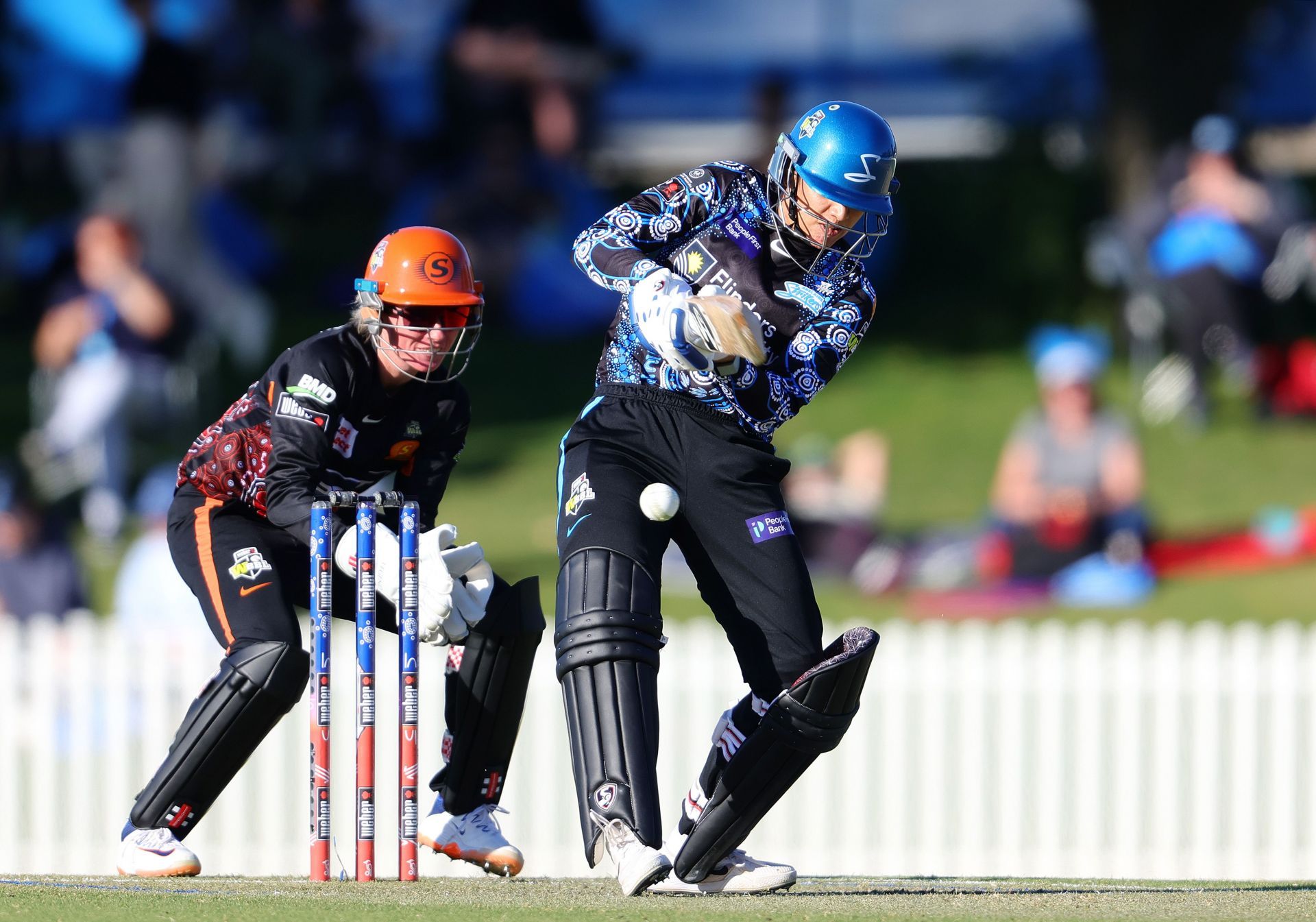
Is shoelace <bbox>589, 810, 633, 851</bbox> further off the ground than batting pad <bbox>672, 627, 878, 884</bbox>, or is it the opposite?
batting pad <bbox>672, 627, 878, 884</bbox>

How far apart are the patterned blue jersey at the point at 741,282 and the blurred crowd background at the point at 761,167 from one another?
4.74m

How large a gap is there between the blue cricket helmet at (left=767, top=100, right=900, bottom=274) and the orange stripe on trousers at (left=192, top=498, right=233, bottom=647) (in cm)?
177

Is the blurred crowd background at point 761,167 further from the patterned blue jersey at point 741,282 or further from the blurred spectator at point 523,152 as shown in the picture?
the patterned blue jersey at point 741,282

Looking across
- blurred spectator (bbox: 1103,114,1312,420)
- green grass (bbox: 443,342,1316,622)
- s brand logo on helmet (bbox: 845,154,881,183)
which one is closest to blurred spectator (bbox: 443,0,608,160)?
green grass (bbox: 443,342,1316,622)

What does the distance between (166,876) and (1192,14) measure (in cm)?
1451

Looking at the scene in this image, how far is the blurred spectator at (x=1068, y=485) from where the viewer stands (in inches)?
440

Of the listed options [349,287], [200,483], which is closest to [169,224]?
[349,287]

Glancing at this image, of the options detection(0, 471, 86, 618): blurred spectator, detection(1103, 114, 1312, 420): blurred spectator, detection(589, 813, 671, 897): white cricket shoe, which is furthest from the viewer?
detection(1103, 114, 1312, 420): blurred spectator

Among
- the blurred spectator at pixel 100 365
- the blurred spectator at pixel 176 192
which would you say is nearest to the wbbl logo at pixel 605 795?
the blurred spectator at pixel 100 365

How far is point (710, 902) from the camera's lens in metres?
4.71

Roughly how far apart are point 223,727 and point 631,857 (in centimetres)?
118

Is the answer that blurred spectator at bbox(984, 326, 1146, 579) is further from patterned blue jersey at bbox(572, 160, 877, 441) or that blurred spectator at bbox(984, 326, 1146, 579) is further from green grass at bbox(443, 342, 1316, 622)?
patterned blue jersey at bbox(572, 160, 877, 441)

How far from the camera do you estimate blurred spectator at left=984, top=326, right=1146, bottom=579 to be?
11172mm

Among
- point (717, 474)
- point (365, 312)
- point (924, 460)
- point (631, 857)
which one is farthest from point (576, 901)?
point (924, 460)
